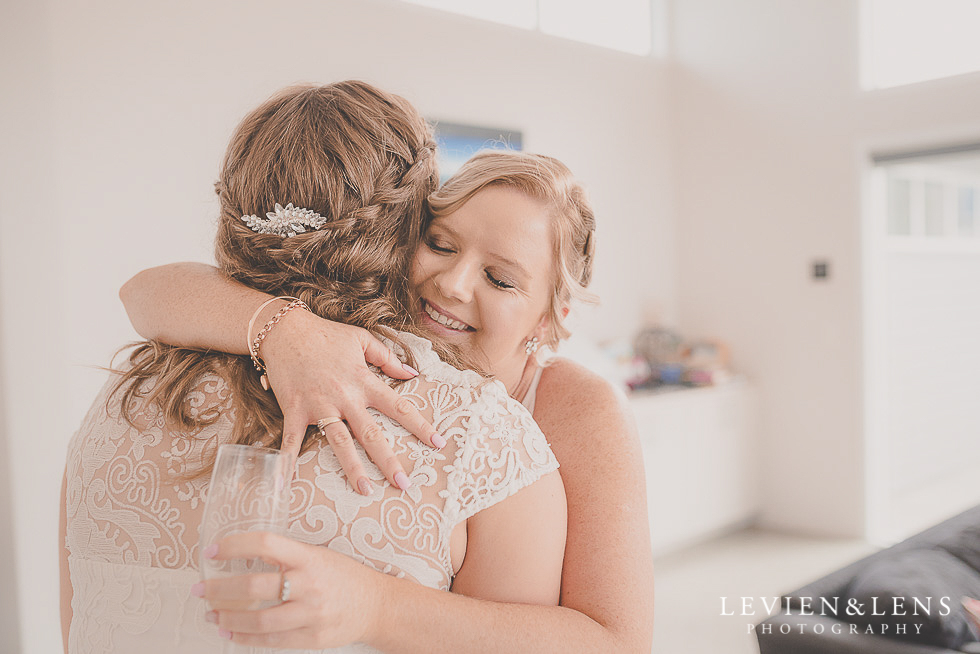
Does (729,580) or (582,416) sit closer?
(582,416)

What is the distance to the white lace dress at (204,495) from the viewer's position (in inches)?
33.4

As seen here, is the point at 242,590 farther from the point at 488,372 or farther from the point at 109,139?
the point at 109,139

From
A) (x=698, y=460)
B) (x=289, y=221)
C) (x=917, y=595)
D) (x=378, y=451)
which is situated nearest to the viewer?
(x=378, y=451)

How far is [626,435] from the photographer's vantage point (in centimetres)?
129

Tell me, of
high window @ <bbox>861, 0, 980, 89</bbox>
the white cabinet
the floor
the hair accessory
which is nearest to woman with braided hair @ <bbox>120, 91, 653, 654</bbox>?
the hair accessory

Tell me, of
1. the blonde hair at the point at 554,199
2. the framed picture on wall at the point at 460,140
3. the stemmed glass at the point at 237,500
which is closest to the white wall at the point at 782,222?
the framed picture on wall at the point at 460,140

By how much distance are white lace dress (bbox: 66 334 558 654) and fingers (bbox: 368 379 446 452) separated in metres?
0.01

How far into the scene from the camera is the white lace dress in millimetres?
847

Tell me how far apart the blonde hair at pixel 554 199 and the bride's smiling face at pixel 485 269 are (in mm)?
16

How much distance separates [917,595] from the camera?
1.80 meters

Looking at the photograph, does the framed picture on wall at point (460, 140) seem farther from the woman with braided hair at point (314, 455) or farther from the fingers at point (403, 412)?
the fingers at point (403, 412)

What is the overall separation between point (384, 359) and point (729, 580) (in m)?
3.76

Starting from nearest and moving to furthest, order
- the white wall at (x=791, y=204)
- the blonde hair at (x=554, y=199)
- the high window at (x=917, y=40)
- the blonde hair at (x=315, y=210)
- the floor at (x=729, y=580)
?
the blonde hair at (x=315, y=210)
the blonde hair at (x=554, y=199)
the floor at (x=729, y=580)
the high window at (x=917, y=40)
the white wall at (x=791, y=204)

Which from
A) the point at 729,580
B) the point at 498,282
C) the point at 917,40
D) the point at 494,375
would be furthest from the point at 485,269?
the point at 917,40
